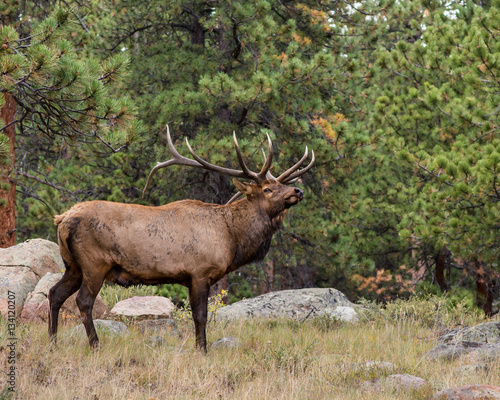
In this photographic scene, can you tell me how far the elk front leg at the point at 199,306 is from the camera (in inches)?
243

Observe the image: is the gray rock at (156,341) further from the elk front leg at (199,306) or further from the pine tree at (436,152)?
the pine tree at (436,152)

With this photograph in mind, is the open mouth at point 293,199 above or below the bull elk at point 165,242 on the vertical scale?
above

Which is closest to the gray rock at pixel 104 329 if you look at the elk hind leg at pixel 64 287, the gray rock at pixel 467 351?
the elk hind leg at pixel 64 287

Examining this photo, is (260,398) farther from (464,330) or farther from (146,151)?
(146,151)

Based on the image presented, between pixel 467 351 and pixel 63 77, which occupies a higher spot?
pixel 63 77

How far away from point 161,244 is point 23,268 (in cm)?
302

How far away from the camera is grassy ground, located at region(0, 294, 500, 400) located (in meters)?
4.61

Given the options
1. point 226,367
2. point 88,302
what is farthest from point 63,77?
point 226,367

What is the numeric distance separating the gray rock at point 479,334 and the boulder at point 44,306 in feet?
14.4

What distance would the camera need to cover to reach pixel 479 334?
695 centimetres

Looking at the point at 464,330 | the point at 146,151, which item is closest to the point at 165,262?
the point at 464,330

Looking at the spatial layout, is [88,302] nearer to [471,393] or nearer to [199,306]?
[199,306]

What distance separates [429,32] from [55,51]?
9125 millimetres

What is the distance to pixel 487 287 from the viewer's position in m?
14.3
